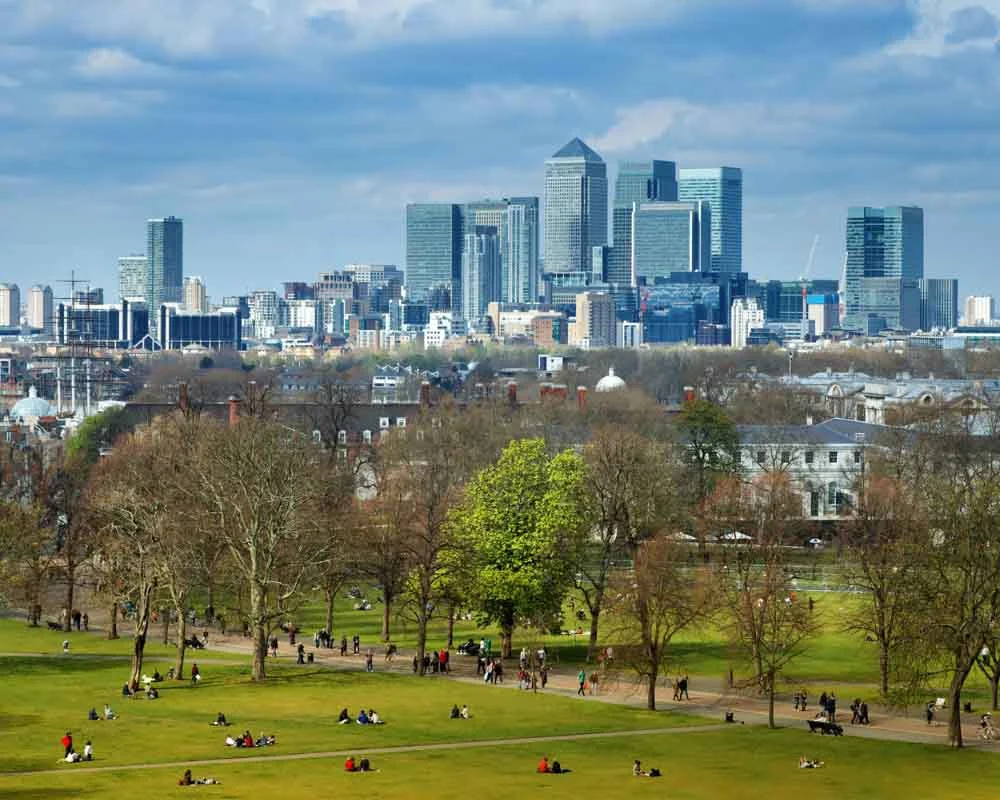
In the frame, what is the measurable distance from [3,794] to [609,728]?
1891 centimetres

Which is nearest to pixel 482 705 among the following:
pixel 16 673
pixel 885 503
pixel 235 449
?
pixel 16 673

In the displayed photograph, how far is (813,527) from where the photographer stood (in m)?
118

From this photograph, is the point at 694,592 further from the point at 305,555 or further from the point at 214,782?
the point at 214,782

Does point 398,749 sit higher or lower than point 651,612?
lower

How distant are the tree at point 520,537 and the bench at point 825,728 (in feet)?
50.7

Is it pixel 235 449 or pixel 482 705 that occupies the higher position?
pixel 235 449

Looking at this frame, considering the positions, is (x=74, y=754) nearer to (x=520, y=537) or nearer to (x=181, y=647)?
(x=181, y=647)

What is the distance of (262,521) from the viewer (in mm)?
77188

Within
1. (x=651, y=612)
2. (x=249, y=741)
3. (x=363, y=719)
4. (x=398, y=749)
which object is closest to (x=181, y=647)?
(x=363, y=719)

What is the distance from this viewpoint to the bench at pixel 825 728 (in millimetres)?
63344

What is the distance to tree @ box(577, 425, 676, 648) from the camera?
83.6 m

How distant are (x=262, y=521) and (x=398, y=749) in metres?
18.4

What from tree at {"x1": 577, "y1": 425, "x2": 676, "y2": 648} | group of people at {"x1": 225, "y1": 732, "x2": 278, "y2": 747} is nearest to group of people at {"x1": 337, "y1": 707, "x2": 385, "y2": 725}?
group of people at {"x1": 225, "y1": 732, "x2": 278, "y2": 747}

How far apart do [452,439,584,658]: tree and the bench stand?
15463mm
